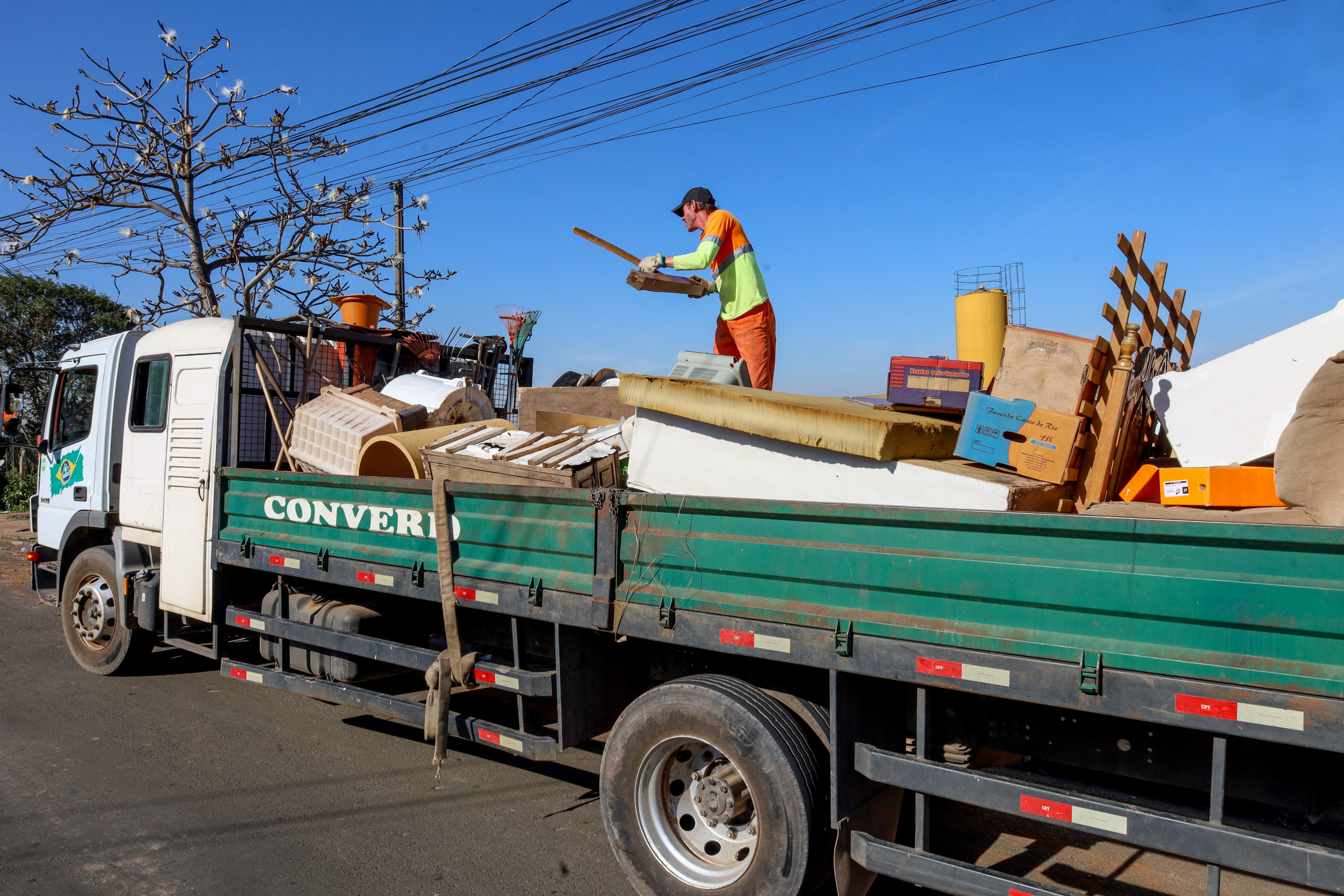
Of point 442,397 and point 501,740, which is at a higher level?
point 442,397

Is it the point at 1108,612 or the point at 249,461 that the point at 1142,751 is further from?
the point at 249,461

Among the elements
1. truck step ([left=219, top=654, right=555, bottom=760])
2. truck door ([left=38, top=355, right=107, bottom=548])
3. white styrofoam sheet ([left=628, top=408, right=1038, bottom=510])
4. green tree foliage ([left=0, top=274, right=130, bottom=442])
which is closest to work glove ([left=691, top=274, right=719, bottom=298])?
white styrofoam sheet ([left=628, top=408, right=1038, bottom=510])

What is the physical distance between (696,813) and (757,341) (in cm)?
321

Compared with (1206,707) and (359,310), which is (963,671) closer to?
(1206,707)

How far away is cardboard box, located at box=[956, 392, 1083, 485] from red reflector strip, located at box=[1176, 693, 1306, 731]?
141 centimetres

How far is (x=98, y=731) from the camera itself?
211 inches

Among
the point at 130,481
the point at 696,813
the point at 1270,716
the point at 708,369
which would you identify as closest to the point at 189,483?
the point at 130,481

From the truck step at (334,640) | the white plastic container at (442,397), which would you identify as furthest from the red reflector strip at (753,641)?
the white plastic container at (442,397)

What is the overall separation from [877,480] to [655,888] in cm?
187

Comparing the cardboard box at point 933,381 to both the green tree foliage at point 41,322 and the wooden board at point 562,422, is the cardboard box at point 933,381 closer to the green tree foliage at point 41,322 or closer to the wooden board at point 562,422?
the wooden board at point 562,422

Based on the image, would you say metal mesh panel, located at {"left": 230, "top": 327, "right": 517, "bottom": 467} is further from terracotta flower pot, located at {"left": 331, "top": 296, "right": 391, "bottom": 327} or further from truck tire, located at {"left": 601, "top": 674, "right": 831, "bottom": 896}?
truck tire, located at {"left": 601, "top": 674, "right": 831, "bottom": 896}

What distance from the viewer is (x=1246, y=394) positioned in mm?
3621

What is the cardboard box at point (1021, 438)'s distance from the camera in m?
3.64

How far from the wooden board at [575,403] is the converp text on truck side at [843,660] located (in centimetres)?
178
